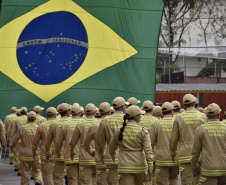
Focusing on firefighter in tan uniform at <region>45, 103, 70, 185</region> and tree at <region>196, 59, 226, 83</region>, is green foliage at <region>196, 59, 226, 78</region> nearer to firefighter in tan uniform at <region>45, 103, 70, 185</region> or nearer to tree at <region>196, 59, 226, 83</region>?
tree at <region>196, 59, 226, 83</region>

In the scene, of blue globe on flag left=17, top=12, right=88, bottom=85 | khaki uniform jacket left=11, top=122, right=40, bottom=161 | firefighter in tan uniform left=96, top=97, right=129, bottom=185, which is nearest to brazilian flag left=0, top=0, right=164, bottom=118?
blue globe on flag left=17, top=12, right=88, bottom=85

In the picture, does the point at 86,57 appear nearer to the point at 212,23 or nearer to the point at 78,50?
the point at 78,50

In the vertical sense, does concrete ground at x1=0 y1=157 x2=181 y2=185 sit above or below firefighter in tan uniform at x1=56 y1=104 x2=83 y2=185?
below

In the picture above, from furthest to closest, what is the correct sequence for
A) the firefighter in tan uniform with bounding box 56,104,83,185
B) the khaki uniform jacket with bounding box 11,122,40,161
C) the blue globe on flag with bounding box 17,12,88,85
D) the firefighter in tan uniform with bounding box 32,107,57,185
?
the blue globe on flag with bounding box 17,12,88,85
the khaki uniform jacket with bounding box 11,122,40,161
the firefighter in tan uniform with bounding box 32,107,57,185
the firefighter in tan uniform with bounding box 56,104,83,185

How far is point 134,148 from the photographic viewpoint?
32.5 feet

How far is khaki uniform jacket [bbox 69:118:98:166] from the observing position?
12.6 metres

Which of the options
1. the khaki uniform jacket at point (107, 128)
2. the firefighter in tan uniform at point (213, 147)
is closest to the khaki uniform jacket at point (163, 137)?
the khaki uniform jacket at point (107, 128)

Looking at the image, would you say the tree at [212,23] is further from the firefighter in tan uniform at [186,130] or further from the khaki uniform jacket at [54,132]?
the firefighter in tan uniform at [186,130]

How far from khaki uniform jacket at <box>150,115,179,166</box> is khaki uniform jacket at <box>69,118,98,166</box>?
1284mm

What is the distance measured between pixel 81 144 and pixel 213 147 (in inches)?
144

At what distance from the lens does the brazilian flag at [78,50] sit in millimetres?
19188

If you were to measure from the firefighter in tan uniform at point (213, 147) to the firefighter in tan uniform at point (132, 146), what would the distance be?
89cm

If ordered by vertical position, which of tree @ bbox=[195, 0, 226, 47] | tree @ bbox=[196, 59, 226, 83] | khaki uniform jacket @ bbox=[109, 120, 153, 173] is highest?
tree @ bbox=[195, 0, 226, 47]

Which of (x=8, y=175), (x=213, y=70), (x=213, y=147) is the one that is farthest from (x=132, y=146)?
(x=213, y=70)
